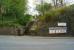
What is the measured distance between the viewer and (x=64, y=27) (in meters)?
28.4

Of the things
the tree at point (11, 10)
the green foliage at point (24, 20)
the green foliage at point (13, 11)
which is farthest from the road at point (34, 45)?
the tree at point (11, 10)

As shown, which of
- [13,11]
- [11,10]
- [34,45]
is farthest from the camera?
[13,11]

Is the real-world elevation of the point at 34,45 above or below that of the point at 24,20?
below

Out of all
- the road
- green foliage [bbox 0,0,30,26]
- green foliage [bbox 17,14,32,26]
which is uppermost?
green foliage [bbox 0,0,30,26]

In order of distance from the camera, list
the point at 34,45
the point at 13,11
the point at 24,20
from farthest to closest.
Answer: the point at 13,11 → the point at 24,20 → the point at 34,45

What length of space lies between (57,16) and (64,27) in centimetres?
163

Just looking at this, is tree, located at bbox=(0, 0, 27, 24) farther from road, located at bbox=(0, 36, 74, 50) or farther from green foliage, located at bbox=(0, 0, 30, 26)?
road, located at bbox=(0, 36, 74, 50)

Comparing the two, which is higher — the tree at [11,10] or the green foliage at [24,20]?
the tree at [11,10]

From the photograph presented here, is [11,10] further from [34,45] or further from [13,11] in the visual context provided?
[34,45]

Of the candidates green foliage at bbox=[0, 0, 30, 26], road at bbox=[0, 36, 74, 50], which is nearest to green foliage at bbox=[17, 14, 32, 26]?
green foliage at bbox=[0, 0, 30, 26]

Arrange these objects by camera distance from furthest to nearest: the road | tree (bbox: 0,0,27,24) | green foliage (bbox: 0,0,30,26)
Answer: tree (bbox: 0,0,27,24), green foliage (bbox: 0,0,30,26), the road

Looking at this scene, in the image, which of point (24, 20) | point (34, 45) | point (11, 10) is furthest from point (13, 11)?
point (34, 45)

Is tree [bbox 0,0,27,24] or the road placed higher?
tree [bbox 0,0,27,24]

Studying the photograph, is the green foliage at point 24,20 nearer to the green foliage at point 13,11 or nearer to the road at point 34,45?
the green foliage at point 13,11
